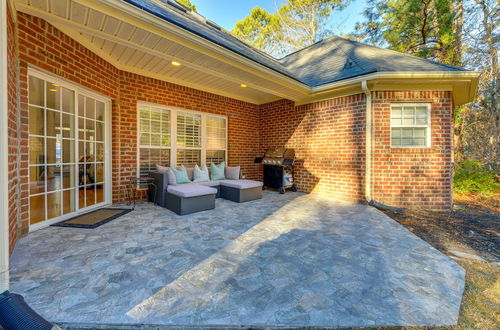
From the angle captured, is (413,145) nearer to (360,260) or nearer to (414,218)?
(414,218)

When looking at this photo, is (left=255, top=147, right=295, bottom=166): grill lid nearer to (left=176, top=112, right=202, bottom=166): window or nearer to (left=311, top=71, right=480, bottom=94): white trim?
(left=176, top=112, right=202, bottom=166): window

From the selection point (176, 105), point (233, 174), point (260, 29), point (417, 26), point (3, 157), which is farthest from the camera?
point (260, 29)

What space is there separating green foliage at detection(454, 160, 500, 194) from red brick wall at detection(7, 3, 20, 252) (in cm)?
1012

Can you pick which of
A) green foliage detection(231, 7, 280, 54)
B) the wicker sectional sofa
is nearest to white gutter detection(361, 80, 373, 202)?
the wicker sectional sofa

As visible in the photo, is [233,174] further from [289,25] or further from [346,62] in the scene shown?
[289,25]

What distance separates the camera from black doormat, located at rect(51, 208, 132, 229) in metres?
3.31

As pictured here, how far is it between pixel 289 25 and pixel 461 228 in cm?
1319

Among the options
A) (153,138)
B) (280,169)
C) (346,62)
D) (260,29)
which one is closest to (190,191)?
(153,138)

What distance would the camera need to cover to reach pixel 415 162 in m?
4.84

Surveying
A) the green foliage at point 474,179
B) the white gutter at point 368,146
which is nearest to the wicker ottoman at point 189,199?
the white gutter at point 368,146

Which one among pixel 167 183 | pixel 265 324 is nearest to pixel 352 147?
pixel 167 183

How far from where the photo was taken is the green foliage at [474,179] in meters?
6.59

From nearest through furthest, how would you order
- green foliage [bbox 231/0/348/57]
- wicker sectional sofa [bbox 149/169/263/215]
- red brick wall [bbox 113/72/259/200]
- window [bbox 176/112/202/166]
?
wicker sectional sofa [bbox 149/169/263/215] < red brick wall [bbox 113/72/259/200] < window [bbox 176/112/202/166] < green foliage [bbox 231/0/348/57]

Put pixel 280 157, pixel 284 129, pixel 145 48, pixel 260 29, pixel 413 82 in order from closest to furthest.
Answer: pixel 145 48 → pixel 413 82 → pixel 280 157 → pixel 284 129 → pixel 260 29
